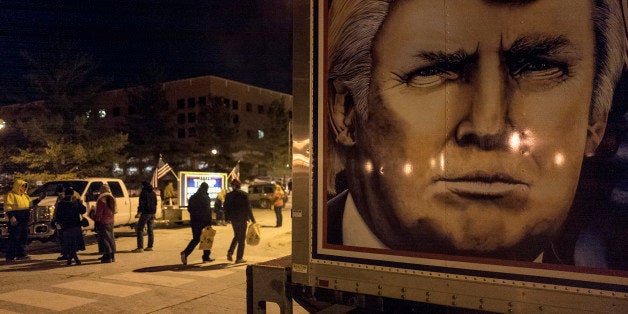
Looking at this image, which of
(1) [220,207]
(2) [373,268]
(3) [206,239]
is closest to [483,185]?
(2) [373,268]

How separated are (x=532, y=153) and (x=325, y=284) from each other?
1656mm

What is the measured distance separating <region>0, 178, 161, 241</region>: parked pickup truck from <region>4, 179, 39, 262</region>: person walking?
1.32 m

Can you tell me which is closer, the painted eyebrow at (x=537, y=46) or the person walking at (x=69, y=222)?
the painted eyebrow at (x=537, y=46)

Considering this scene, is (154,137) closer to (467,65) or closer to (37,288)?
(37,288)

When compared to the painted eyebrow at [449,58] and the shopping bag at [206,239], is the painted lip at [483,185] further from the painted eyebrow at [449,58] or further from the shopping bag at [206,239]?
the shopping bag at [206,239]

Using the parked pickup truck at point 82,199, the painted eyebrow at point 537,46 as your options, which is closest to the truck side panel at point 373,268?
the painted eyebrow at point 537,46

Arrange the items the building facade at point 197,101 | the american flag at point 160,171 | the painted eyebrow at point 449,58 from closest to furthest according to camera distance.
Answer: the painted eyebrow at point 449,58
the american flag at point 160,171
the building facade at point 197,101

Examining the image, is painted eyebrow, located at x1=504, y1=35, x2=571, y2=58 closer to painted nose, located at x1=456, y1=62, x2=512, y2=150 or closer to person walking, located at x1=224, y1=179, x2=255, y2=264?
painted nose, located at x1=456, y1=62, x2=512, y2=150

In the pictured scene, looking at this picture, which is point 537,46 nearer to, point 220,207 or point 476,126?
point 476,126

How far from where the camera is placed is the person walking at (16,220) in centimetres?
1103

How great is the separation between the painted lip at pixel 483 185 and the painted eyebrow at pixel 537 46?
2.26ft

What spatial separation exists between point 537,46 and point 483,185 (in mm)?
822

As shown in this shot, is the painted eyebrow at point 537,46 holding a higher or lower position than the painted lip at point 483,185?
higher

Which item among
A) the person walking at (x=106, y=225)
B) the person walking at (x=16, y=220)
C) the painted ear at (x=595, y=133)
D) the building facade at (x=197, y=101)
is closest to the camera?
the painted ear at (x=595, y=133)
